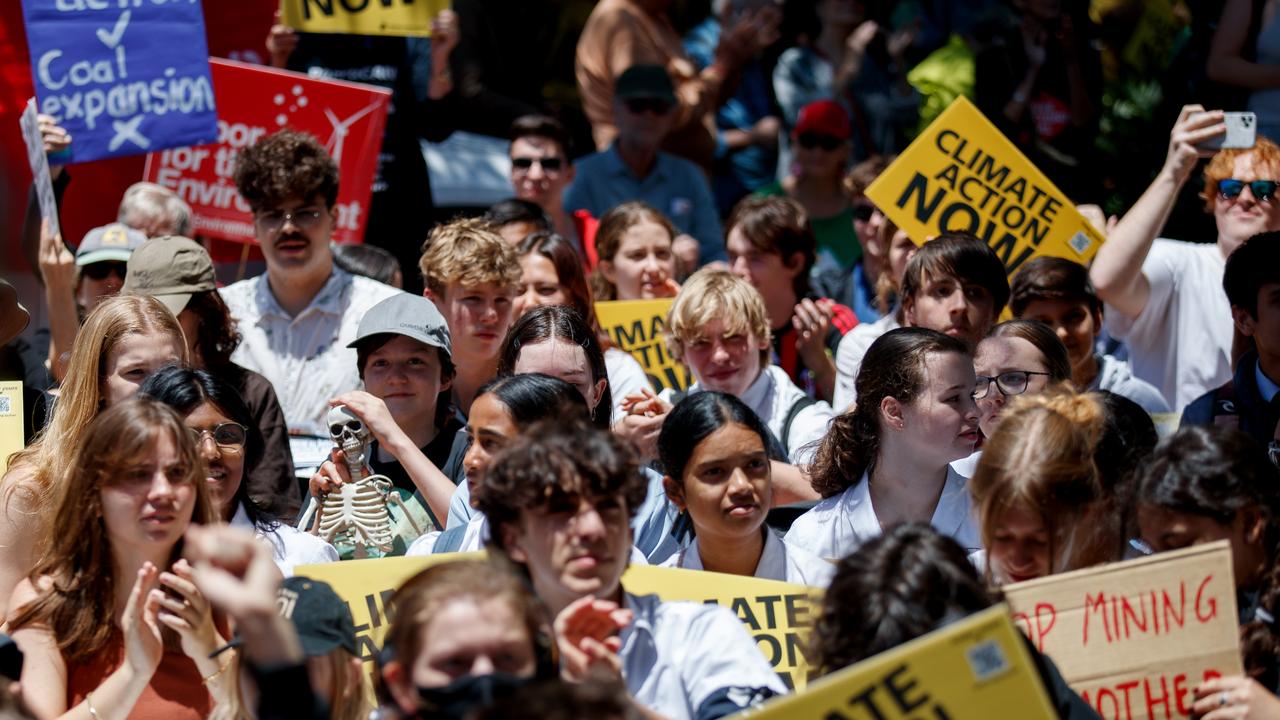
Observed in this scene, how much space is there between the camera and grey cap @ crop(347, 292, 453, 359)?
224 inches

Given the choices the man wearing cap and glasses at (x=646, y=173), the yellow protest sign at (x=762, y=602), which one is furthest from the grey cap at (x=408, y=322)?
the man wearing cap and glasses at (x=646, y=173)

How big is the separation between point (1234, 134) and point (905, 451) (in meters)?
2.11

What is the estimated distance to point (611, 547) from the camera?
12.0 feet

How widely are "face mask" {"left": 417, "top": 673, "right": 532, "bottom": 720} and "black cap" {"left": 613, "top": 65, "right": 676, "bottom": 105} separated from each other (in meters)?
5.97

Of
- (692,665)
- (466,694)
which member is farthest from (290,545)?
(466,694)

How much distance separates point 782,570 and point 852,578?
51.9 inches

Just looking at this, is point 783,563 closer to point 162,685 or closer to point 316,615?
point 316,615

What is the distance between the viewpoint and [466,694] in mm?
3064

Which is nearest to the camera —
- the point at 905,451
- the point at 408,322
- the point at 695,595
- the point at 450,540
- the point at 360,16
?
the point at 695,595

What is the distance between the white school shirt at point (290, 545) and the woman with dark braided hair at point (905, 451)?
1.48 meters

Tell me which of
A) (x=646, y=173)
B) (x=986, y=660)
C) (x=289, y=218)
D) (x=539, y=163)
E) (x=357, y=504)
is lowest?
(x=646, y=173)

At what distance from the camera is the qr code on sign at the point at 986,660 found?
10.0ft

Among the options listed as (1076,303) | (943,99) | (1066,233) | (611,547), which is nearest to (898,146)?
(943,99)

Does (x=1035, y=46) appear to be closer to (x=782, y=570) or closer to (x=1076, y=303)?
(x=1076, y=303)
